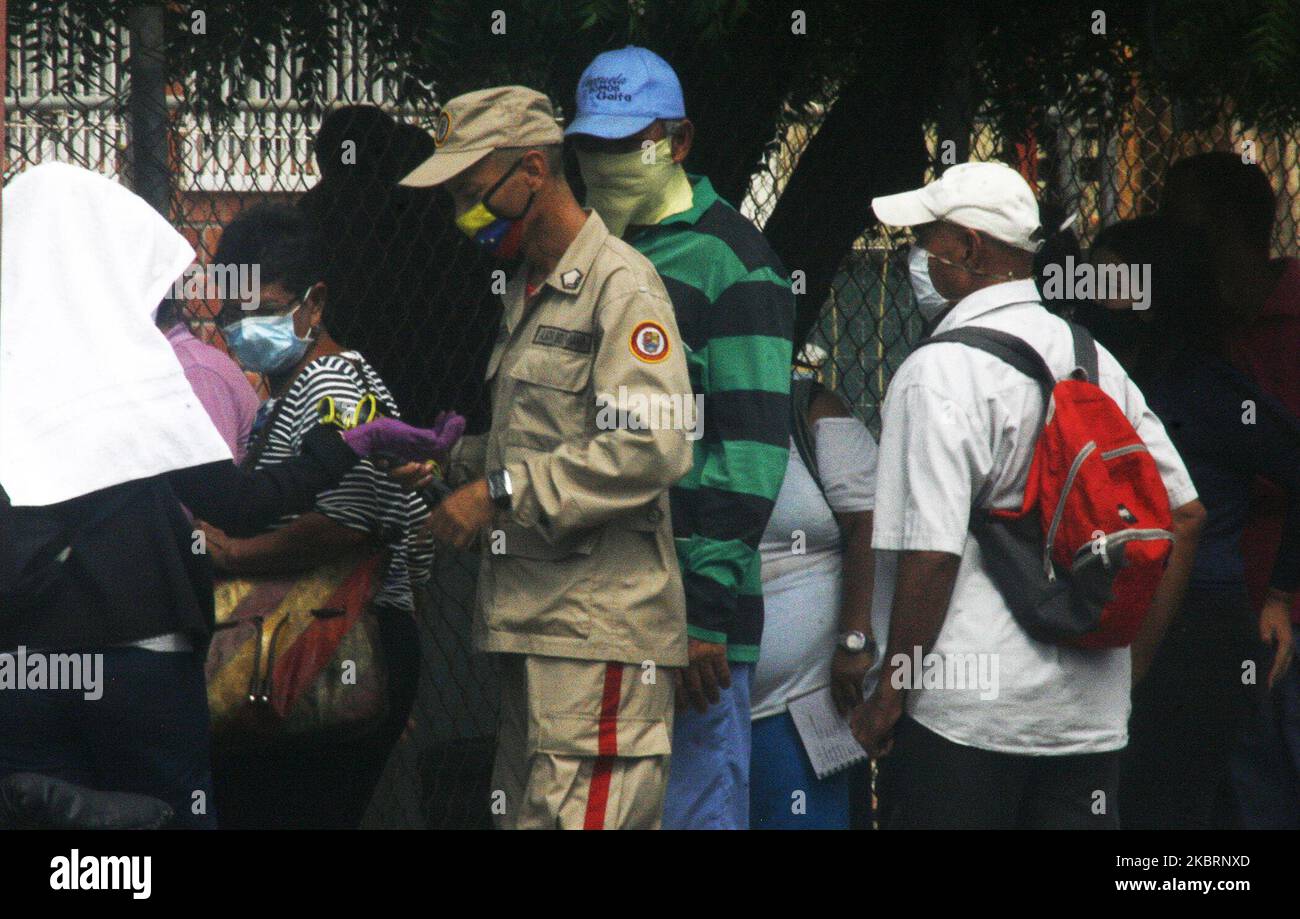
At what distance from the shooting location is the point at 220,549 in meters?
3.68

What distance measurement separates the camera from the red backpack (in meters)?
3.19

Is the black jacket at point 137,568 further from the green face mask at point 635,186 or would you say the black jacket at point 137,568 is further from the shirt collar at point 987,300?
the shirt collar at point 987,300

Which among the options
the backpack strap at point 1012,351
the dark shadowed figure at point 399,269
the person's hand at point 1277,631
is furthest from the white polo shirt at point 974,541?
the dark shadowed figure at point 399,269

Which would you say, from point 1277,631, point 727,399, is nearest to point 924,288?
point 727,399

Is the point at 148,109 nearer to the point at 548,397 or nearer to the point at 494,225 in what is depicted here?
the point at 494,225

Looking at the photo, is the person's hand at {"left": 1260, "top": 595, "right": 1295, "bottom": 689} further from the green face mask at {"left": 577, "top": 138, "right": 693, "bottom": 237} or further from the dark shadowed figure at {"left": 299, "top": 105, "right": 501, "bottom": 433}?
the dark shadowed figure at {"left": 299, "top": 105, "right": 501, "bottom": 433}

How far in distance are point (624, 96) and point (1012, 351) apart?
968 mm

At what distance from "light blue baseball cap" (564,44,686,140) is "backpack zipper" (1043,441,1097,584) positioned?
1118 millimetres

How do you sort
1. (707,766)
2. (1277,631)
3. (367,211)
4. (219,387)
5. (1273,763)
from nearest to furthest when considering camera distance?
(707,766) < (219,387) < (1277,631) < (1273,763) < (367,211)

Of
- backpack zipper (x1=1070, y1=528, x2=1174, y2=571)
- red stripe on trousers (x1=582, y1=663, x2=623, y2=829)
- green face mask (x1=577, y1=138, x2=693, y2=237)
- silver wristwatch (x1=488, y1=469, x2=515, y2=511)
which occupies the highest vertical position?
green face mask (x1=577, y1=138, x2=693, y2=237)

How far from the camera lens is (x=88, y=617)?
2.98 meters

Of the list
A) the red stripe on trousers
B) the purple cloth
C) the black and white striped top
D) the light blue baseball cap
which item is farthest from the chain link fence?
the red stripe on trousers
